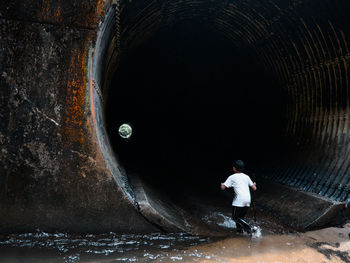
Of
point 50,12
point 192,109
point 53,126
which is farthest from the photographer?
point 192,109

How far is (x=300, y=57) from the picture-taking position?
6.99 metres

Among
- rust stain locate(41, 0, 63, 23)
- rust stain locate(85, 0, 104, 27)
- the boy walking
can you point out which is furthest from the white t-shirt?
rust stain locate(41, 0, 63, 23)

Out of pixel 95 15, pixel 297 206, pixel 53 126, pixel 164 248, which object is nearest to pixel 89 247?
pixel 164 248

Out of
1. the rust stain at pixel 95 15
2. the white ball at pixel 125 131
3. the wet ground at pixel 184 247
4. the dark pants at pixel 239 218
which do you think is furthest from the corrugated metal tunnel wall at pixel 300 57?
the white ball at pixel 125 131

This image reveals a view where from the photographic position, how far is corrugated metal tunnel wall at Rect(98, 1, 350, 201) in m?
5.77

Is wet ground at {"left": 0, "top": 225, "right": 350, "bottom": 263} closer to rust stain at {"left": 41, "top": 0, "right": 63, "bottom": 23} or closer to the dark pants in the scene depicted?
the dark pants

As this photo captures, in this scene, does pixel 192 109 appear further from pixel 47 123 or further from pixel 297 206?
pixel 47 123

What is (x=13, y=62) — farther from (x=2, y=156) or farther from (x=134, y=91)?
(x=134, y=91)

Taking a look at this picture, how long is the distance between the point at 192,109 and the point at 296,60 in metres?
5.95

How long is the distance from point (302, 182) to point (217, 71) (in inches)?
224

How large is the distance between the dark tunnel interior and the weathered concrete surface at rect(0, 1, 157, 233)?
383 centimetres

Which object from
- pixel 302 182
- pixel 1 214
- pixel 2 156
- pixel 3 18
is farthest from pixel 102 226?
pixel 302 182

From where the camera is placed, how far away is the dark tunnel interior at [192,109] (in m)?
8.80

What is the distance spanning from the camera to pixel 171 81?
1200 centimetres
